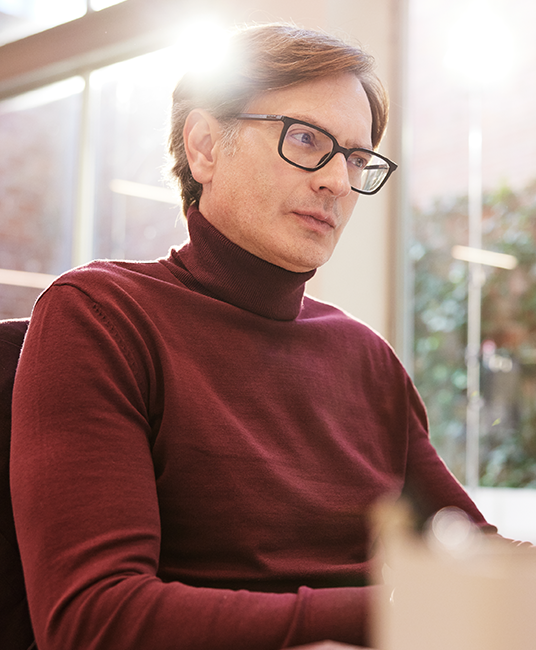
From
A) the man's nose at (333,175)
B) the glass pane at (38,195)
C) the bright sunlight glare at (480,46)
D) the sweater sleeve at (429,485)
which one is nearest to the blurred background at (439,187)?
the bright sunlight glare at (480,46)

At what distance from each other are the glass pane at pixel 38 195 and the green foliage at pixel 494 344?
71.9 inches

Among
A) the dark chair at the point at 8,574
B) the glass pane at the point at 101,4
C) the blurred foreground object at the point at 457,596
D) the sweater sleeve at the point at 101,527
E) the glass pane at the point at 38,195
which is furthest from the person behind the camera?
the glass pane at the point at 38,195

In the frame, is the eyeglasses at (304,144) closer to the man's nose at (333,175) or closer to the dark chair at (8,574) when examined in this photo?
the man's nose at (333,175)

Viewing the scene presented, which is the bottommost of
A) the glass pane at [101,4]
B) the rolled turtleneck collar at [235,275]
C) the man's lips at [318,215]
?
the rolled turtleneck collar at [235,275]

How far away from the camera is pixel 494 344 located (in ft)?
8.89

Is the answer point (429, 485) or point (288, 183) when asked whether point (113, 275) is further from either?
point (429, 485)

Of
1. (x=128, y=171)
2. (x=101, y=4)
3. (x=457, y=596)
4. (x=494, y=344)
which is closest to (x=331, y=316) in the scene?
(x=457, y=596)

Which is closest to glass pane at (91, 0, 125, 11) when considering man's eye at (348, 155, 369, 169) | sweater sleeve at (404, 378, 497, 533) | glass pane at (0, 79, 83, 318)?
glass pane at (0, 79, 83, 318)

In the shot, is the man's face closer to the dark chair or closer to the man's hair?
the man's hair

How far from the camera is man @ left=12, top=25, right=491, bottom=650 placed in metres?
0.66

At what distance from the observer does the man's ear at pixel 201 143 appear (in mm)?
1107

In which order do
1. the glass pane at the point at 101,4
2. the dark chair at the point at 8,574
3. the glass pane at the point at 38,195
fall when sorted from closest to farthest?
1. the dark chair at the point at 8,574
2. the glass pane at the point at 101,4
3. the glass pane at the point at 38,195

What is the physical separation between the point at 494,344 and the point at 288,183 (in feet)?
6.21

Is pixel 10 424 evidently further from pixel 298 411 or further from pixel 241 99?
pixel 241 99
